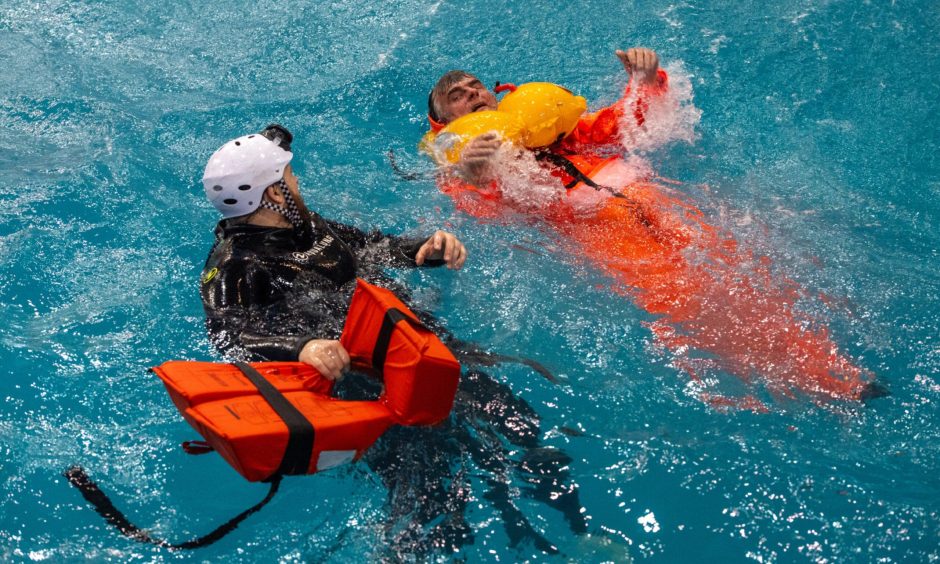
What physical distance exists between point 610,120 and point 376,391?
3.08 meters

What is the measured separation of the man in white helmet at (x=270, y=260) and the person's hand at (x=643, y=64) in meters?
2.54

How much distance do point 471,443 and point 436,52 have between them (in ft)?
15.8

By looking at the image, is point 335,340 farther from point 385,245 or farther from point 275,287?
point 385,245

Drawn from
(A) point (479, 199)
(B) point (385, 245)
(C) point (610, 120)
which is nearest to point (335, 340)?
(B) point (385, 245)

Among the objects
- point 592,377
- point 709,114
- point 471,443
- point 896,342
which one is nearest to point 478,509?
point 471,443

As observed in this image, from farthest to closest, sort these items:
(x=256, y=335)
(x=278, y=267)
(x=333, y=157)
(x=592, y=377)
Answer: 1. (x=333, y=157)
2. (x=592, y=377)
3. (x=278, y=267)
4. (x=256, y=335)

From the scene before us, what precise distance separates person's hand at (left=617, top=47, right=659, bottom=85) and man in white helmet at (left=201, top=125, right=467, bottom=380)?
99.8 inches

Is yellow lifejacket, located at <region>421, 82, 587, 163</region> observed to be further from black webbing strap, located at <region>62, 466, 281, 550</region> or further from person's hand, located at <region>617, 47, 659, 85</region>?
black webbing strap, located at <region>62, 466, 281, 550</region>

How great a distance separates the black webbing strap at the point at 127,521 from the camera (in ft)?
9.74

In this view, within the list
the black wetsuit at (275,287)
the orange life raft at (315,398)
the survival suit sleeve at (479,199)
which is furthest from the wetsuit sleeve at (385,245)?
the survival suit sleeve at (479,199)

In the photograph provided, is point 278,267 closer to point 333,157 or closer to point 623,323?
point 623,323

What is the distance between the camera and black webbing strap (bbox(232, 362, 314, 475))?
9.20 ft

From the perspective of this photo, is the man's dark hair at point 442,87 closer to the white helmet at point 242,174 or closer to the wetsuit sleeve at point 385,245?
the wetsuit sleeve at point 385,245

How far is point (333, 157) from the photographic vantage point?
6305mm
